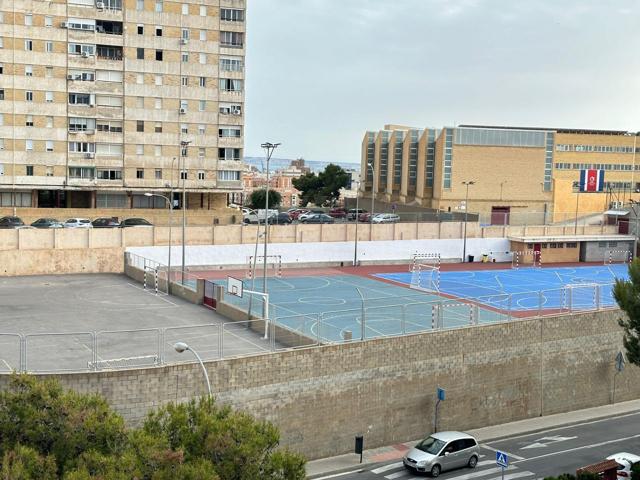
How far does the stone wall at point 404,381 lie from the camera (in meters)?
27.5

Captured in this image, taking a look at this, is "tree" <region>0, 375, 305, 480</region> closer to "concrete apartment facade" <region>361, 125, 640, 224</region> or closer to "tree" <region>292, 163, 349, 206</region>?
"concrete apartment facade" <region>361, 125, 640, 224</region>

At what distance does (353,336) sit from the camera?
34.1 metres

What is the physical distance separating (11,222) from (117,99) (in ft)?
56.0

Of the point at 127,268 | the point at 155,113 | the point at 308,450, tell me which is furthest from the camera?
the point at 155,113

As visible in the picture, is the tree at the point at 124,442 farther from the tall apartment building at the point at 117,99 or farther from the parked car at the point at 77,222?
the tall apartment building at the point at 117,99

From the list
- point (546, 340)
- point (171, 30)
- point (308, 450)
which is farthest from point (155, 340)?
point (171, 30)

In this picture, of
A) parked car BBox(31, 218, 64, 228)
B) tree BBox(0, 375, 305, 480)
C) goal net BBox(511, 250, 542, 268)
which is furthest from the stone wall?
parked car BBox(31, 218, 64, 228)

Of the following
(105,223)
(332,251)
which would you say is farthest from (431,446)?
(105,223)

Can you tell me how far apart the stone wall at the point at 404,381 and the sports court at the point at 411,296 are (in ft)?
3.85

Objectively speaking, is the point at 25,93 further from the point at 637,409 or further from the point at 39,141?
A: the point at 637,409

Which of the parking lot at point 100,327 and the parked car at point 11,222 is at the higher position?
the parked car at point 11,222

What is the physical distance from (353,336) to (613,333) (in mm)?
14810

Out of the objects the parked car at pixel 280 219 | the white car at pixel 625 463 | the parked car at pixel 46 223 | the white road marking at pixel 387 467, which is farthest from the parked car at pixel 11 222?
the white car at pixel 625 463

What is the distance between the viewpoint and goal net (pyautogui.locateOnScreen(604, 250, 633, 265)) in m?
73.1
